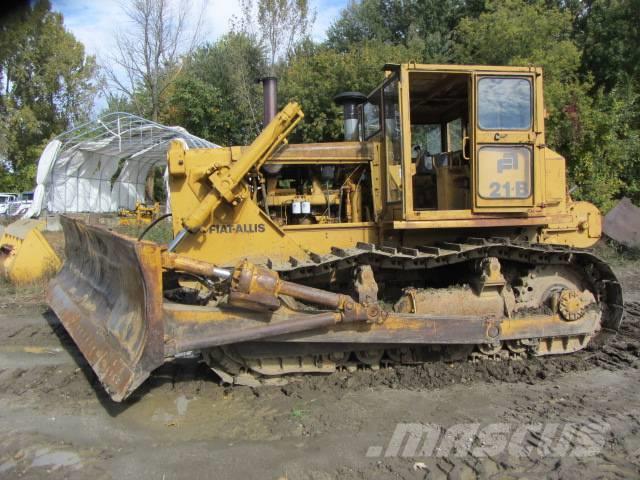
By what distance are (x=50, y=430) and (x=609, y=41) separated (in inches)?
827

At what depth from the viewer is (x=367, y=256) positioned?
4926 millimetres

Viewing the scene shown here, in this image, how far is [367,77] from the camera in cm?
1936

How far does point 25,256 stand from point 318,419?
735 centimetres

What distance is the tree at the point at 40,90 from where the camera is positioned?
29656 mm

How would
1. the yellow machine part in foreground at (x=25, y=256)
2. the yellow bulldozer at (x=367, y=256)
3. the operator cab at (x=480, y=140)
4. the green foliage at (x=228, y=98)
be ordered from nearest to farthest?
the yellow bulldozer at (x=367, y=256) → the operator cab at (x=480, y=140) → the yellow machine part in foreground at (x=25, y=256) → the green foliage at (x=228, y=98)

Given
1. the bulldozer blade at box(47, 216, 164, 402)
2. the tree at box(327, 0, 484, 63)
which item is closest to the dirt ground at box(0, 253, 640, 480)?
the bulldozer blade at box(47, 216, 164, 402)

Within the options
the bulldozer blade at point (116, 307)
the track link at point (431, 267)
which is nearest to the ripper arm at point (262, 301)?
the bulldozer blade at point (116, 307)

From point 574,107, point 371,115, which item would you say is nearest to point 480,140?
point 371,115

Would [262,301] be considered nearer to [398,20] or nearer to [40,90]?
[398,20]

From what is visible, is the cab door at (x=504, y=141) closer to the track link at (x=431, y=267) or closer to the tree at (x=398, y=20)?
the track link at (x=431, y=267)

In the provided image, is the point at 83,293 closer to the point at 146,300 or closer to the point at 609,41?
the point at 146,300

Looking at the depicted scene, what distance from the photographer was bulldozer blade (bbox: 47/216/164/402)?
405cm

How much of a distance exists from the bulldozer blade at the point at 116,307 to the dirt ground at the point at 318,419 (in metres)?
0.41

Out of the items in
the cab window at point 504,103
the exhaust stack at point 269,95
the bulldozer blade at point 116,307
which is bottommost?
the bulldozer blade at point 116,307
